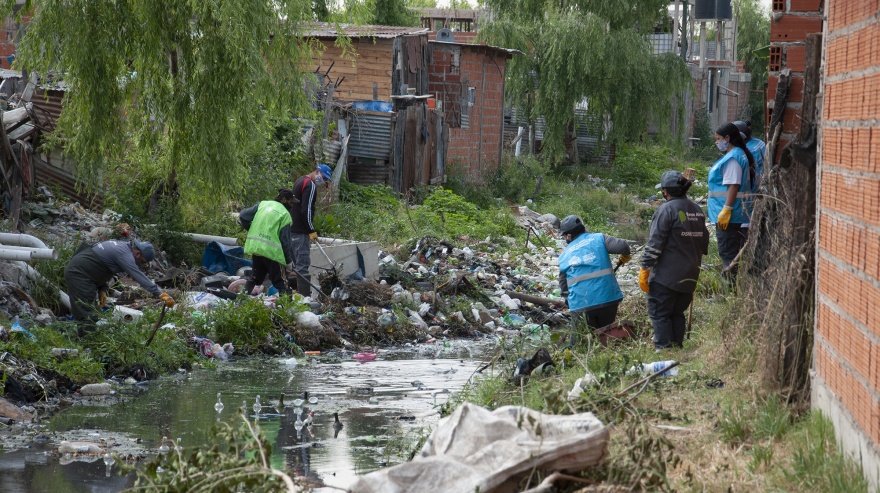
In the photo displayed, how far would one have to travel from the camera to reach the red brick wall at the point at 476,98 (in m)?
25.5

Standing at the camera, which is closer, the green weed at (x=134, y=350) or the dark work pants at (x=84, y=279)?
the green weed at (x=134, y=350)

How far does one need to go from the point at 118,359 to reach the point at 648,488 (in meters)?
6.33

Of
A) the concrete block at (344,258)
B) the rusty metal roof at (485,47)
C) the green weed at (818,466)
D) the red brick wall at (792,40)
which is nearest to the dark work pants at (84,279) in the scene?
the concrete block at (344,258)

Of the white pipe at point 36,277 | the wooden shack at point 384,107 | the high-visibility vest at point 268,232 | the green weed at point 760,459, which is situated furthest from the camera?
the wooden shack at point 384,107

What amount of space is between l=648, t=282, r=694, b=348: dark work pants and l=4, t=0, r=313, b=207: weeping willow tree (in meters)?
5.35

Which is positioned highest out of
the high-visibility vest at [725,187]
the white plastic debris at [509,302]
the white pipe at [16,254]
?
the high-visibility vest at [725,187]

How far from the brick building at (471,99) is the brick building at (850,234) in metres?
19.0

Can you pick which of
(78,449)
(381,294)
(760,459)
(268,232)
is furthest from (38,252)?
(760,459)

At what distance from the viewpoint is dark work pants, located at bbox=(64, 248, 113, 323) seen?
10984 mm

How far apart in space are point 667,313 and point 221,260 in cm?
716

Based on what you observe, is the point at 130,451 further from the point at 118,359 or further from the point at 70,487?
the point at 118,359

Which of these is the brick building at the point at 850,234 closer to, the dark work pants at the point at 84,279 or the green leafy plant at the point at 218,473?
the green leafy plant at the point at 218,473

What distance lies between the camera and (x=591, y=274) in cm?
970

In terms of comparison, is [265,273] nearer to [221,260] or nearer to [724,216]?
[221,260]
